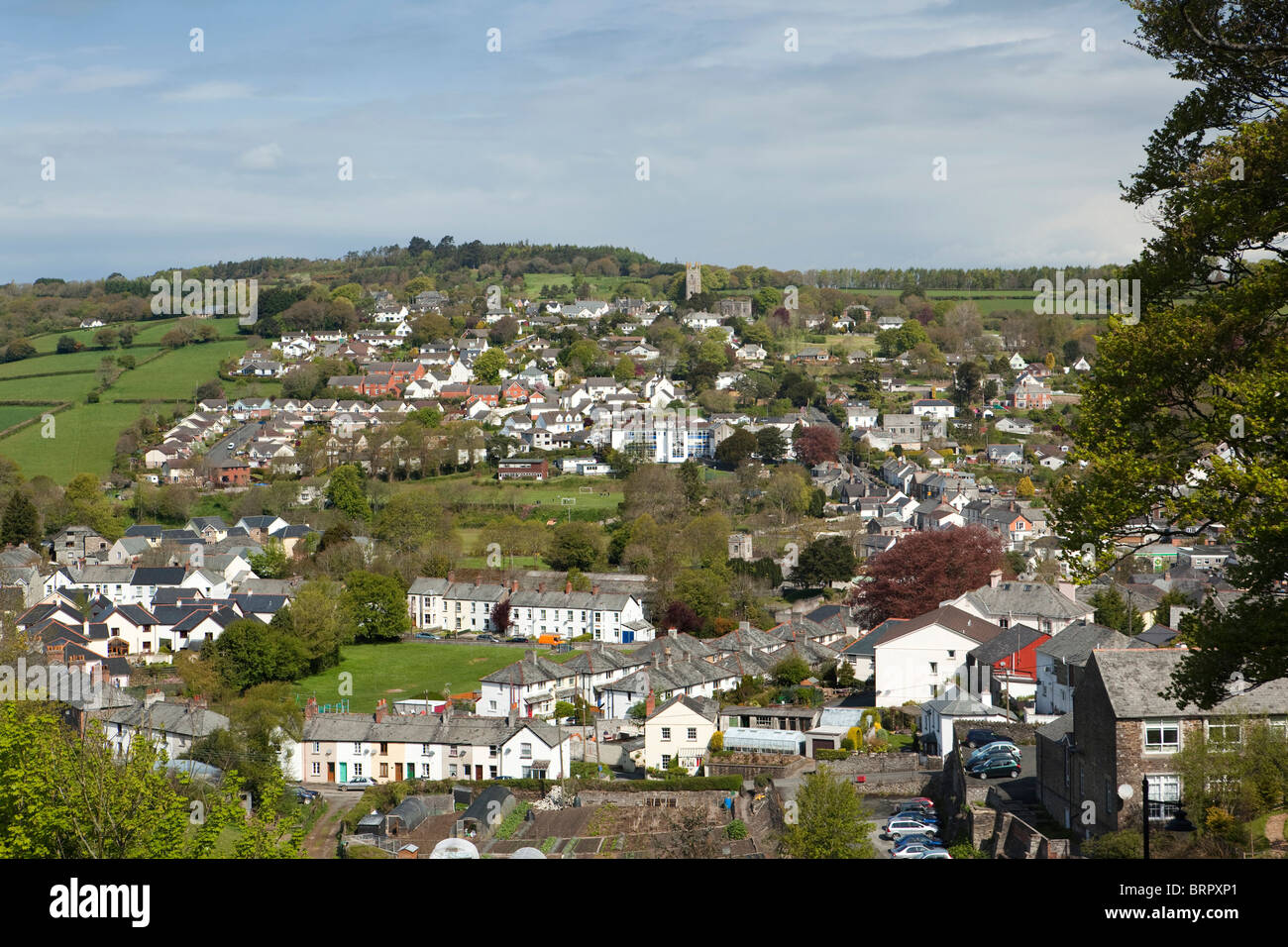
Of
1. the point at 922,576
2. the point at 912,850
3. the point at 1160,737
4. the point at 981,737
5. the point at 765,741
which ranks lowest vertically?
the point at 765,741

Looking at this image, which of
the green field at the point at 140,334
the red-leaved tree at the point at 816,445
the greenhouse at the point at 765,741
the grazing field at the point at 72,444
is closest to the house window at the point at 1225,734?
the greenhouse at the point at 765,741

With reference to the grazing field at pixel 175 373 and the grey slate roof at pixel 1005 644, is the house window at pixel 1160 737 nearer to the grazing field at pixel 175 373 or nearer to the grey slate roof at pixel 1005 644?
the grey slate roof at pixel 1005 644

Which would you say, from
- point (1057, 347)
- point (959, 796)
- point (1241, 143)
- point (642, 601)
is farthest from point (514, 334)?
point (1241, 143)

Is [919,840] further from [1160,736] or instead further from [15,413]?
[15,413]

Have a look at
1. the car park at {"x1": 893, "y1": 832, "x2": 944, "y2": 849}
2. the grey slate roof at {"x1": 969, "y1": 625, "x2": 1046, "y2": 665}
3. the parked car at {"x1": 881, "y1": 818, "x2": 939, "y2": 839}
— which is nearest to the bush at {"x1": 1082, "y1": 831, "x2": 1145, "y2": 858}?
the car park at {"x1": 893, "y1": 832, "x2": 944, "y2": 849}

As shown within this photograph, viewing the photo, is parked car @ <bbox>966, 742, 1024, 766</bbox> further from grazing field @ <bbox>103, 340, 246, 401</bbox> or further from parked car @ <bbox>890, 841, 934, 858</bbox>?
grazing field @ <bbox>103, 340, 246, 401</bbox>

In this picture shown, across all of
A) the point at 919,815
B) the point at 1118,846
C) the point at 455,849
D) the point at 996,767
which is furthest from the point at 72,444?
the point at 1118,846
